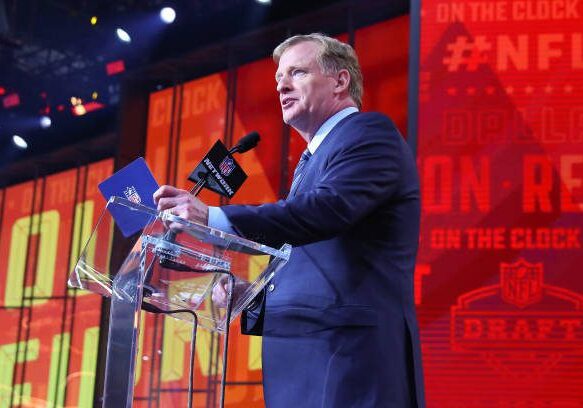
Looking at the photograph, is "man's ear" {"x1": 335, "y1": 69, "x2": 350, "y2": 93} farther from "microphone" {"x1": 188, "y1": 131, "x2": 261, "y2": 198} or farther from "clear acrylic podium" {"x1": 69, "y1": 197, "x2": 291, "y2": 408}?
"clear acrylic podium" {"x1": 69, "y1": 197, "x2": 291, "y2": 408}

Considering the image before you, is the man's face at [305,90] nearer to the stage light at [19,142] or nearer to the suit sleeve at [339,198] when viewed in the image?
the suit sleeve at [339,198]

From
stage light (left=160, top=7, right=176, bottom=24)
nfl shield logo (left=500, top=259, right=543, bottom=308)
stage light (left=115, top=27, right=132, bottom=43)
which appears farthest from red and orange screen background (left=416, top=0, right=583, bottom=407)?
stage light (left=115, top=27, right=132, bottom=43)

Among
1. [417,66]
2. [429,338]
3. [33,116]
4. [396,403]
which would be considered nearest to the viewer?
[396,403]

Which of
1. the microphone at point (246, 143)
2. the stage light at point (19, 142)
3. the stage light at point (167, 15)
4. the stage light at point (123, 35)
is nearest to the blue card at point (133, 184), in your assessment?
the microphone at point (246, 143)

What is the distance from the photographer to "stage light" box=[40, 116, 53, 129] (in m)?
8.32

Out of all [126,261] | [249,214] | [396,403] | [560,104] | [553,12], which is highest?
[553,12]

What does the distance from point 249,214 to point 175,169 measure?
5.32 meters

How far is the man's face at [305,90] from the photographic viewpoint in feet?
6.56

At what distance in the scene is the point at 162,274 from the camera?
1.58 meters

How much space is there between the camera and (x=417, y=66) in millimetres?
4113

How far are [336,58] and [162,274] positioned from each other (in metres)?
0.74

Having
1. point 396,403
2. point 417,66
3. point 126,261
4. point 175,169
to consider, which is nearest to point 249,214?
point 126,261

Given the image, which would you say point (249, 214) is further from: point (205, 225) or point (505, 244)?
point (505, 244)

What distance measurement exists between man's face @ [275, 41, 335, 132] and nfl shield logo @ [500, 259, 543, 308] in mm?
2073
